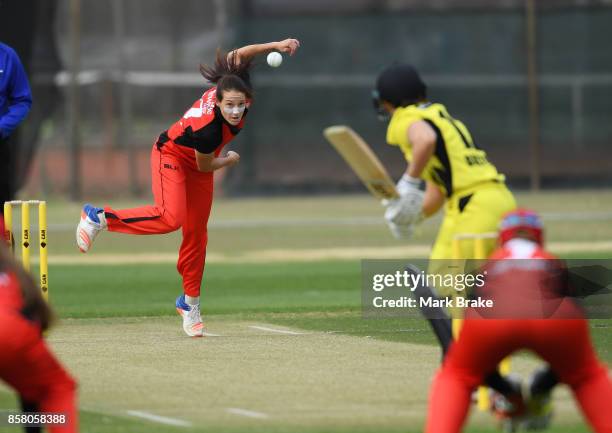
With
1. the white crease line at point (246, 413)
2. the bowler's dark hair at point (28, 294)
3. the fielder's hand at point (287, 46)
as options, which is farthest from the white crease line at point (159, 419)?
the fielder's hand at point (287, 46)

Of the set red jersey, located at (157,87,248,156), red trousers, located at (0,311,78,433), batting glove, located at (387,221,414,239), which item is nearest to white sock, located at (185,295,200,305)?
red jersey, located at (157,87,248,156)

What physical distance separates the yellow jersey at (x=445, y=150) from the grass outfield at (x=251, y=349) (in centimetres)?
126

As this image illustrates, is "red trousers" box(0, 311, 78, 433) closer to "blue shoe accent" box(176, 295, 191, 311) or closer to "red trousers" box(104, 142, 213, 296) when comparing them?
"red trousers" box(104, 142, 213, 296)

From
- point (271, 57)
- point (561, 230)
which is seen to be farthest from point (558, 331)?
point (561, 230)

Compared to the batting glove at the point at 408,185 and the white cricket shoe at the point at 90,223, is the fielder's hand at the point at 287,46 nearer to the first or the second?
the white cricket shoe at the point at 90,223

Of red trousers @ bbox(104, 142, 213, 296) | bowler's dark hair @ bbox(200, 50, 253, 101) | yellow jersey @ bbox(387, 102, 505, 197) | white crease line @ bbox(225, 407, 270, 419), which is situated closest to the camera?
white crease line @ bbox(225, 407, 270, 419)

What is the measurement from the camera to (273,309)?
13.0 meters

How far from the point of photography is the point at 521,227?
5855 millimetres

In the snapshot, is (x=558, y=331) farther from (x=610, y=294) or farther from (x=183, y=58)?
(x=183, y=58)

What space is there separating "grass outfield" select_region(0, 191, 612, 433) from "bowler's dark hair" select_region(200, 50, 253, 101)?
189 centimetres

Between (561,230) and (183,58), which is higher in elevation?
(183,58)

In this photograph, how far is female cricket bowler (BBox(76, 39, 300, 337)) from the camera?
32.7 feet

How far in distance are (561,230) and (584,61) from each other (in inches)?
391

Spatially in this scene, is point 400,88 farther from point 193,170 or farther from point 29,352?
point 29,352
